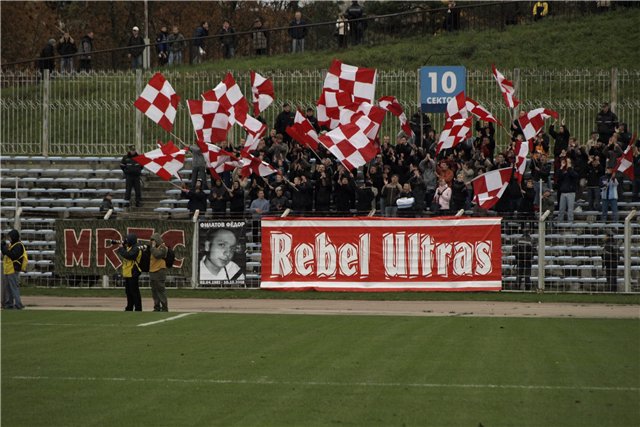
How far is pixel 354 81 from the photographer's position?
29266mm

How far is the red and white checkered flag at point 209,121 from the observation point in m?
29.6

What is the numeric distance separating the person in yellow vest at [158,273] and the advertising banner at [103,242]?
5023mm

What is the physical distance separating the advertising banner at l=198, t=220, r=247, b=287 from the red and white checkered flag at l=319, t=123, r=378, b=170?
3.04 meters


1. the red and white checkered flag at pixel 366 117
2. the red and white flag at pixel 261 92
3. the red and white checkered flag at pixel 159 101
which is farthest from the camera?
the red and white flag at pixel 261 92

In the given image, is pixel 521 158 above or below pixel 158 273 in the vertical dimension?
above

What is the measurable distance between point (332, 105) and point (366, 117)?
1.48 meters

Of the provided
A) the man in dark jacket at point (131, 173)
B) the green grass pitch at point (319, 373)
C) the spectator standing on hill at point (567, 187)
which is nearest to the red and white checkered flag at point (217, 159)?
the man in dark jacket at point (131, 173)

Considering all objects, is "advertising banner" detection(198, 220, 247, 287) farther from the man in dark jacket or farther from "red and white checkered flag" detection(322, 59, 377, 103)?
the man in dark jacket

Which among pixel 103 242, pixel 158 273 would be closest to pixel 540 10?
pixel 103 242

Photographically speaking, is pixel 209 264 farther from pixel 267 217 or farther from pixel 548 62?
pixel 548 62

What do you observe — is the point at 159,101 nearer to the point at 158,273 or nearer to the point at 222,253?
the point at 222,253

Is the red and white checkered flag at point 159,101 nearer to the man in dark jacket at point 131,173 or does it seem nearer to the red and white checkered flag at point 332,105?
the man in dark jacket at point 131,173

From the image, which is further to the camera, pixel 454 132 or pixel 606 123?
pixel 606 123

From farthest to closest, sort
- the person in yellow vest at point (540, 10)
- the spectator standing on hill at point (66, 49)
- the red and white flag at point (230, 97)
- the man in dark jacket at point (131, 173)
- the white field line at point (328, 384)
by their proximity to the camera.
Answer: the person in yellow vest at point (540, 10)
the spectator standing on hill at point (66, 49)
the man in dark jacket at point (131, 173)
the red and white flag at point (230, 97)
the white field line at point (328, 384)
